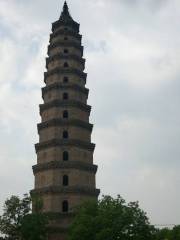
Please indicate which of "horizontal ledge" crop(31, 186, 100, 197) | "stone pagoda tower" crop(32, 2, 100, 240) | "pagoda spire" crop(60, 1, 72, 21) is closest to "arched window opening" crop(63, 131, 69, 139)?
"stone pagoda tower" crop(32, 2, 100, 240)

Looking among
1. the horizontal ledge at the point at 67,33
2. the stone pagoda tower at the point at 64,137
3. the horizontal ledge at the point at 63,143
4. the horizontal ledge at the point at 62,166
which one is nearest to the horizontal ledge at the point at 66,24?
the stone pagoda tower at the point at 64,137

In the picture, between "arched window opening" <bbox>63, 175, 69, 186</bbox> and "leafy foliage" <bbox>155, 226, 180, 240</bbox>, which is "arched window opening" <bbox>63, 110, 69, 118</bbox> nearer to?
"arched window opening" <bbox>63, 175, 69, 186</bbox>

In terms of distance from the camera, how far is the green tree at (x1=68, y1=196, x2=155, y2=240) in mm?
32719

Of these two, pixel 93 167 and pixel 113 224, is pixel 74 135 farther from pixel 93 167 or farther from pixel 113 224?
pixel 113 224

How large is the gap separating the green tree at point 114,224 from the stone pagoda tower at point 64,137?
505 cm

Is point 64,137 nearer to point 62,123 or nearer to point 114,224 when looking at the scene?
point 62,123

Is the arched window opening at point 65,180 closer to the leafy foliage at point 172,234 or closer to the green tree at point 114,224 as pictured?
the green tree at point 114,224

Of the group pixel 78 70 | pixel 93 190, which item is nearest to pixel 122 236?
pixel 93 190

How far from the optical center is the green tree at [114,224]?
3272 centimetres

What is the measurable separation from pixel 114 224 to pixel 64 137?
11.4 meters

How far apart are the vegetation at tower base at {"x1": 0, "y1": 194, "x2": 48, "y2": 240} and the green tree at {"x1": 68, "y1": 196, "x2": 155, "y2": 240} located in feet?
8.20

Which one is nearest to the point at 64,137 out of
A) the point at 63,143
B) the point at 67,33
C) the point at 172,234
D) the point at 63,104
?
the point at 63,143

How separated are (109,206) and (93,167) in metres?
7.74

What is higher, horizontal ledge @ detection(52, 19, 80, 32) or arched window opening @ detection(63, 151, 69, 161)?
horizontal ledge @ detection(52, 19, 80, 32)
